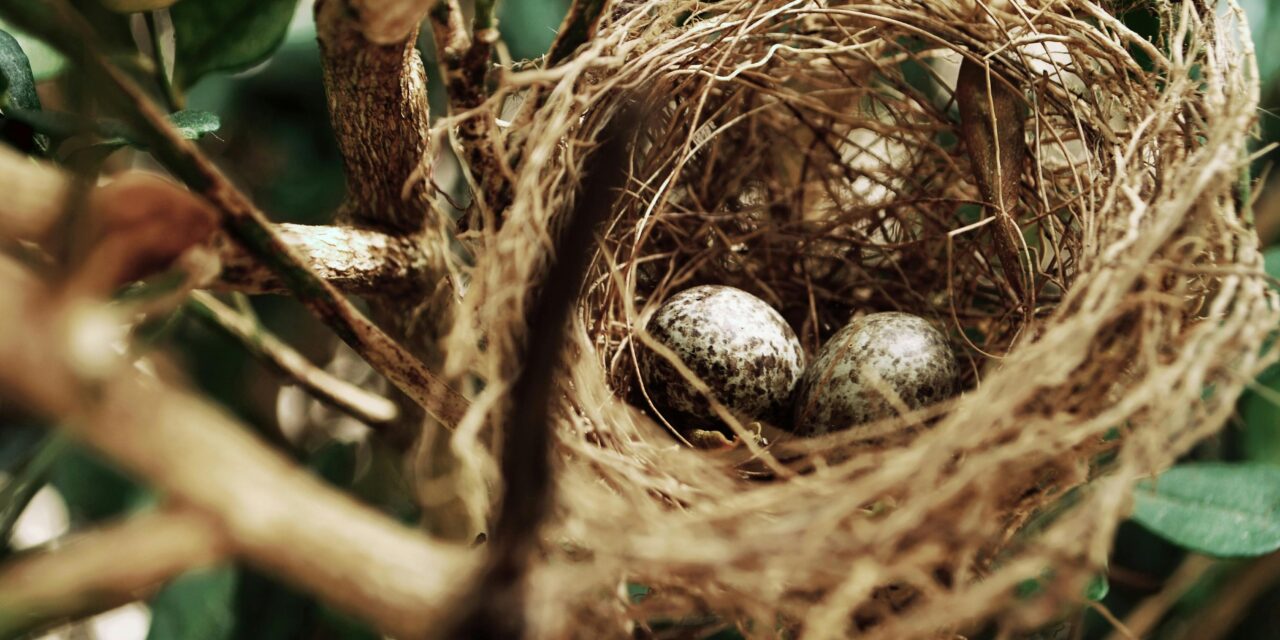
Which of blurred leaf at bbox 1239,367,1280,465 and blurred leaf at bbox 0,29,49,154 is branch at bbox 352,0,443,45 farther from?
blurred leaf at bbox 1239,367,1280,465

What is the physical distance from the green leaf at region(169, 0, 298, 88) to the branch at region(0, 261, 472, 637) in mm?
491

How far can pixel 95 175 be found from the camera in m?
0.58

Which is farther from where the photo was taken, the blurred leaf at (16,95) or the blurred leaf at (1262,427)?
the blurred leaf at (1262,427)

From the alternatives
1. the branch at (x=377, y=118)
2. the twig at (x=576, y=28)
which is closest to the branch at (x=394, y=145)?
the branch at (x=377, y=118)

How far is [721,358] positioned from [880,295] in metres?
0.25

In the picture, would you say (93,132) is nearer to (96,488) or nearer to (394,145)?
(394,145)

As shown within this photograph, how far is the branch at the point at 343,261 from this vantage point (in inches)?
21.0

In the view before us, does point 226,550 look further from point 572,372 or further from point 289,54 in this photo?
point 289,54

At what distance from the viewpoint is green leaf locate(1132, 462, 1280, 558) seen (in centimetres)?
66

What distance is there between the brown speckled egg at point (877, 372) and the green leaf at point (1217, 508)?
18 centimetres

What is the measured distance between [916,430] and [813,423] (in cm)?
9

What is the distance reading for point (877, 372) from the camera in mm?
730

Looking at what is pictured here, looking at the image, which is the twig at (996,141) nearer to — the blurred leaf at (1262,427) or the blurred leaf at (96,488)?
the blurred leaf at (1262,427)

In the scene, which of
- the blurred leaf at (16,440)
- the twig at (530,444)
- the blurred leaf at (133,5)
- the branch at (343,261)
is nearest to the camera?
the twig at (530,444)
